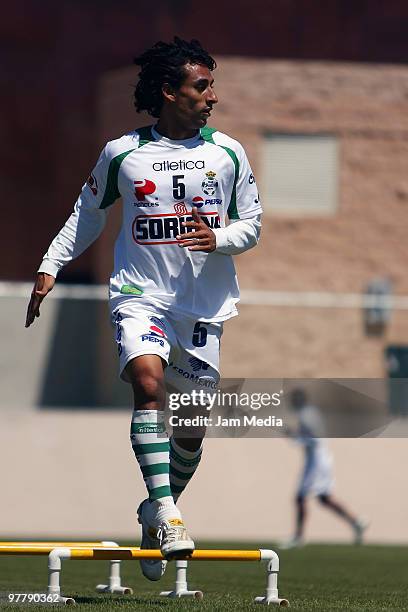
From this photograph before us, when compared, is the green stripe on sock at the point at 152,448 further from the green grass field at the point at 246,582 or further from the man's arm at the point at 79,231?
the man's arm at the point at 79,231

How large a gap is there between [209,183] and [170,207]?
0.21m

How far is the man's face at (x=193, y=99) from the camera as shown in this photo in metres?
7.66

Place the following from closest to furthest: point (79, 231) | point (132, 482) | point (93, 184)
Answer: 1. point (93, 184)
2. point (79, 231)
3. point (132, 482)

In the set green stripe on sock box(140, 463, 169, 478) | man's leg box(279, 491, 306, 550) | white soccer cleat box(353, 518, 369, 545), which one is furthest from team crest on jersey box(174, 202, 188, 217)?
white soccer cleat box(353, 518, 369, 545)

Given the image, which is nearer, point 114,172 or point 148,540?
point 148,540

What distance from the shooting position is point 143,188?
A: 7.59 m

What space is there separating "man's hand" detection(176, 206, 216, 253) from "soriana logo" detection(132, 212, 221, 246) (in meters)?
0.09

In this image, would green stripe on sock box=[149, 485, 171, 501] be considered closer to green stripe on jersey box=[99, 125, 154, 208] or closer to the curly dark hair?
green stripe on jersey box=[99, 125, 154, 208]

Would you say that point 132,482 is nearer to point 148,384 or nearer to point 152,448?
point 152,448

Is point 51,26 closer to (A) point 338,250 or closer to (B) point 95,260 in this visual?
(B) point 95,260

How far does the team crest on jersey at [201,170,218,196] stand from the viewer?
7.59 metres

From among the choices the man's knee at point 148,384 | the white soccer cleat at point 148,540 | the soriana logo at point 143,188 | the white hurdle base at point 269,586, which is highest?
the soriana logo at point 143,188

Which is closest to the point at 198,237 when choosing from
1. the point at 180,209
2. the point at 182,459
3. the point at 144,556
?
the point at 180,209

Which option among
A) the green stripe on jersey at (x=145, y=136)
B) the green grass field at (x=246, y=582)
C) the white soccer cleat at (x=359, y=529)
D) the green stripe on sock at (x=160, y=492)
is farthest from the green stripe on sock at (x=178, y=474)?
the white soccer cleat at (x=359, y=529)
